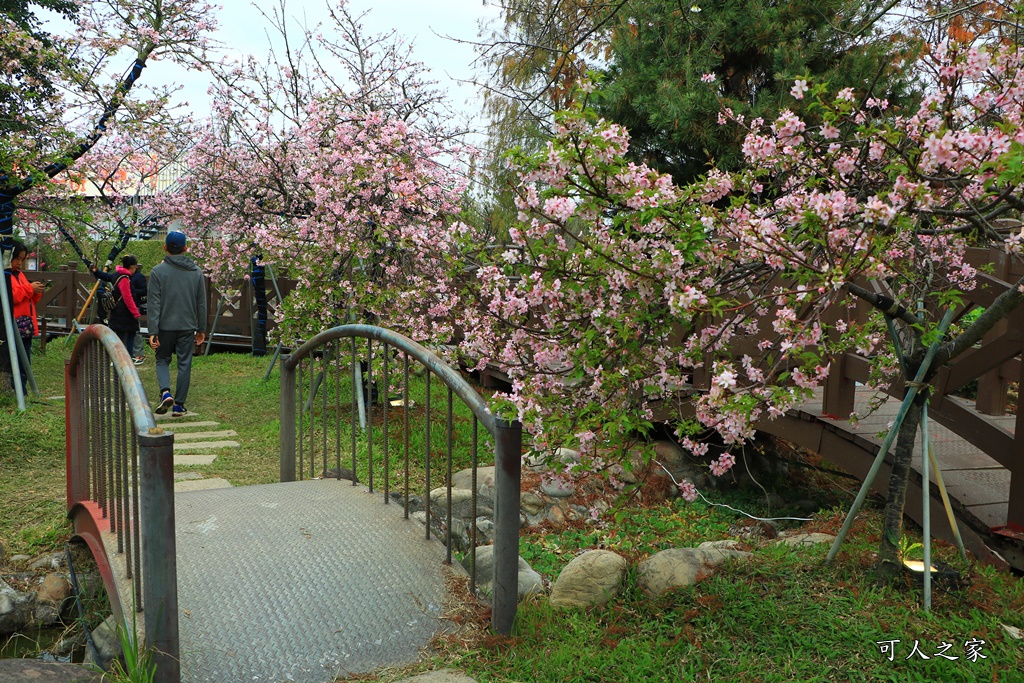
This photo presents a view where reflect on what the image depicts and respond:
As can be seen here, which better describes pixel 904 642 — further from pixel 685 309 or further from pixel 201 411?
pixel 201 411

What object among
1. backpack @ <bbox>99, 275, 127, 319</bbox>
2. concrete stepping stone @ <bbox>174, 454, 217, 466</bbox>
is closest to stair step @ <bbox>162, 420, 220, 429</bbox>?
concrete stepping stone @ <bbox>174, 454, 217, 466</bbox>

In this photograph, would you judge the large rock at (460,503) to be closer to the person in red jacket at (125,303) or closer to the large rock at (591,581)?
the large rock at (591,581)

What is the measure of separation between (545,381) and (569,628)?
3.38 ft

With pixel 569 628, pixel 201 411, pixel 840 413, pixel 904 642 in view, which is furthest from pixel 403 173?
pixel 904 642

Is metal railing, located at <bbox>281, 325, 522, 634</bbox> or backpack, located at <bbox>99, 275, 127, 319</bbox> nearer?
metal railing, located at <bbox>281, 325, 522, 634</bbox>

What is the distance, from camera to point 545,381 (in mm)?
3510

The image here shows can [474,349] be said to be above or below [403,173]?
below

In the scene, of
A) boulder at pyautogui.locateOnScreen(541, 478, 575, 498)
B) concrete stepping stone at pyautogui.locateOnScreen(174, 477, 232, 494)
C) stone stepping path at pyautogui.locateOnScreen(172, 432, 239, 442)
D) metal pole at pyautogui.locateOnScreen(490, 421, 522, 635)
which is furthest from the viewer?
stone stepping path at pyautogui.locateOnScreen(172, 432, 239, 442)

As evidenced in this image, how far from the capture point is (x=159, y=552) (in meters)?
2.59

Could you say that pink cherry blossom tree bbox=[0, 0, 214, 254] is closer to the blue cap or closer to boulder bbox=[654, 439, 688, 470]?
the blue cap

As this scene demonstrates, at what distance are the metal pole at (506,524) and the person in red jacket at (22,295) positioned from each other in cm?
711

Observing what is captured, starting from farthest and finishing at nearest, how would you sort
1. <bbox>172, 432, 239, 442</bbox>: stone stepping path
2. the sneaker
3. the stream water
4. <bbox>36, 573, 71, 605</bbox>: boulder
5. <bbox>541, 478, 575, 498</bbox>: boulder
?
the sneaker
<bbox>172, 432, 239, 442</bbox>: stone stepping path
<bbox>541, 478, 575, 498</bbox>: boulder
<bbox>36, 573, 71, 605</bbox>: boulder
the stream water

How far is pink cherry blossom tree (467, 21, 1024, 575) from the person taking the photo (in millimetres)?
2688

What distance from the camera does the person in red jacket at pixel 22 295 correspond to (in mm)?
8117
